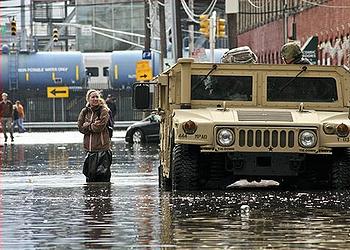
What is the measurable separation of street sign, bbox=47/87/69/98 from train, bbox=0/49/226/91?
0.87 ft

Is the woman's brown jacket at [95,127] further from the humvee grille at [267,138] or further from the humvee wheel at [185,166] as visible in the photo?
the humvee grille at [267,138]

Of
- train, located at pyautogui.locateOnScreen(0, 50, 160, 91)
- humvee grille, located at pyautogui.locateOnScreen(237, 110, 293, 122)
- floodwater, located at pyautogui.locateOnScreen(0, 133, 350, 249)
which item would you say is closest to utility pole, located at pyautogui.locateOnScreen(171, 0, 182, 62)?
train, located at pyautogui.locateOnScreen(0, 50, 160, 91)

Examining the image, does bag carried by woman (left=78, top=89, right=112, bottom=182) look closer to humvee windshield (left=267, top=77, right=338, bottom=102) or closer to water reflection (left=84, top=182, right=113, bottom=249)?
water reflection (left=84, top=182, right=113, bottom=249)

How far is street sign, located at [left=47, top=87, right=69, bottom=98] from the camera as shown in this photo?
7419cm

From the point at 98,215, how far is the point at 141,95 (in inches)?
229

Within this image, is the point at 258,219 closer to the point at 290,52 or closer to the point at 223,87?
the point at 223,87

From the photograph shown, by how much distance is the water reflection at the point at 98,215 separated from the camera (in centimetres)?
1151

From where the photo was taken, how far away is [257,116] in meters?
16.7

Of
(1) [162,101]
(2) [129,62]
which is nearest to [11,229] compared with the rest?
(1) [162,101]

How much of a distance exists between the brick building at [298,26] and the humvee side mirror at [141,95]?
2493 centimetres

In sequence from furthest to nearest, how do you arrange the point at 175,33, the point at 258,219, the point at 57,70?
1. the point at 57,70
2. the point at 175,33
3. the point at 258,219

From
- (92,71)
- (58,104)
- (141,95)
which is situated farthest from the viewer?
(92,71)

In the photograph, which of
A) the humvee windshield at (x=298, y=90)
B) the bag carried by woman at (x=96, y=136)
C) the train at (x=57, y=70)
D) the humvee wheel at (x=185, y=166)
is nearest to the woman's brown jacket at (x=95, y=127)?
the bag carried by woman at (x=96, y=136)

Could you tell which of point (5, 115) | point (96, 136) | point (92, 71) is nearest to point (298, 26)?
point (5, 115)
